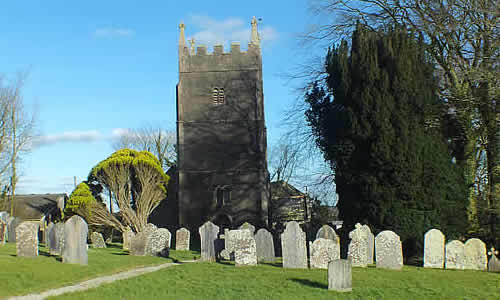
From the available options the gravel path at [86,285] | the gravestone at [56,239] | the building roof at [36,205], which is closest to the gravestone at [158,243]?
the gravestone at [56,239]

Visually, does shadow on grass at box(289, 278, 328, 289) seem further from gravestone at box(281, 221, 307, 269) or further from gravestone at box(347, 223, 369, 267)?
gravestone at box(347, 223, 369, 267)

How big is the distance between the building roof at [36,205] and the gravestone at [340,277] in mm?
35551

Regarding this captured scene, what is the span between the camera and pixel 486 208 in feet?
59.7

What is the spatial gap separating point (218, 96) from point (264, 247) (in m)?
19.3

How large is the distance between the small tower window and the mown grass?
21.7 m

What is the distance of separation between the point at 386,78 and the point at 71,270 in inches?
471

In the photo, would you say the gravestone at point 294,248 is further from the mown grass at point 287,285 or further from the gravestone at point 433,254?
the gravestone at point 433,254

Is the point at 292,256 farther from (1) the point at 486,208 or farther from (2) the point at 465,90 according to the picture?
(2) the point at 465,90

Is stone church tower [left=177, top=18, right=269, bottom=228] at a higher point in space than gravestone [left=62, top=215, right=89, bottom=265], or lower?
higher

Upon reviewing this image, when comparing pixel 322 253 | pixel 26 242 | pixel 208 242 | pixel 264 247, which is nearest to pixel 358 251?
pixel 322 253

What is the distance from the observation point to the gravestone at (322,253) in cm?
1520

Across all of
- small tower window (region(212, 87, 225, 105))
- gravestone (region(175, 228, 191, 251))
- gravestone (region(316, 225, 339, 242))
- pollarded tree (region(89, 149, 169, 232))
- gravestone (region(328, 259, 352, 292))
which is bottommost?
gravestone (region(175, 228, 191, 251))

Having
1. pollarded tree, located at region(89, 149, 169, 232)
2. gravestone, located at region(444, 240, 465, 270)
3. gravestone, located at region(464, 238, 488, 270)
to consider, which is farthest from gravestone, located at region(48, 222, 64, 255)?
gravestone, located at region(464, 238, 488, 270)

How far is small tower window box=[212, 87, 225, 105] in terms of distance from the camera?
116ft
